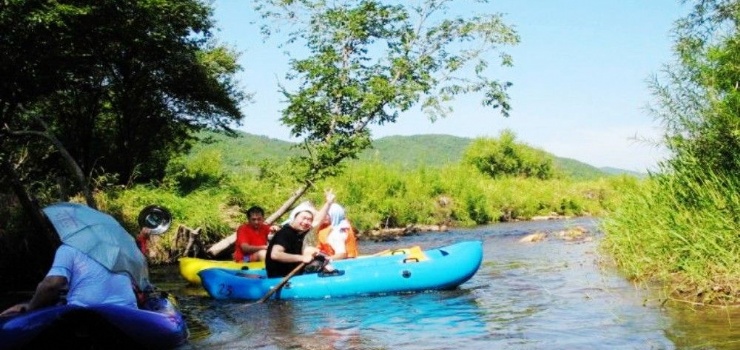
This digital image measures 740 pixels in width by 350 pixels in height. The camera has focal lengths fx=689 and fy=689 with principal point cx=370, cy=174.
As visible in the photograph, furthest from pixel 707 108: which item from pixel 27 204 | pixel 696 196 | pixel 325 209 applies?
pixel 27 204

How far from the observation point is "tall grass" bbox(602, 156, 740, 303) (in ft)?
19.7

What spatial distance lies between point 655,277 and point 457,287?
7.89 feet

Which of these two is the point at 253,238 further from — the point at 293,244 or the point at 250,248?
the point at 293,244

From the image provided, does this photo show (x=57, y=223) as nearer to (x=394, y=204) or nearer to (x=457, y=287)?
(x=457, y=287)

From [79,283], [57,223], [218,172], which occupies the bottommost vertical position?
[79,283]

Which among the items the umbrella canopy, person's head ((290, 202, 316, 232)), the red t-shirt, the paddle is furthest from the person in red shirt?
the umbrella canopy

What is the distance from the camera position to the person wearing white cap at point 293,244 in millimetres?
8062

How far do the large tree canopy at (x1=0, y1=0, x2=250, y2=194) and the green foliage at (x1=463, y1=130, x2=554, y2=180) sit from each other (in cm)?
2578

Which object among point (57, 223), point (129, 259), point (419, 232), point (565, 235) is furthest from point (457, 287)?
point (419, 232)

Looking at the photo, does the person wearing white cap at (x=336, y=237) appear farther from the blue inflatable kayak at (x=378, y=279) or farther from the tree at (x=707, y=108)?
the tree at (x=707, y=108)

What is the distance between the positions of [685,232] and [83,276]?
542cm

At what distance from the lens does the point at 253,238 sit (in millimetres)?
10383

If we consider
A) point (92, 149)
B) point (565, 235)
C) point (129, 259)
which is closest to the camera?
point (129, 259)

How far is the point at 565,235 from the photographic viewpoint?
16.3 metres
